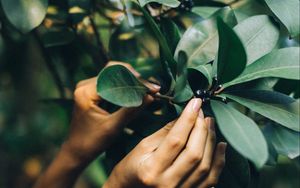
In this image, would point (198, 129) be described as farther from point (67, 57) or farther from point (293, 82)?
point (67, 57)

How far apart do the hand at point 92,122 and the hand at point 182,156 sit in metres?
0.14

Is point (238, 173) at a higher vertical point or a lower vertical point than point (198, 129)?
lower

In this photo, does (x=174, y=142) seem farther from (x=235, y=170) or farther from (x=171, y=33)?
(x=171, y=33)

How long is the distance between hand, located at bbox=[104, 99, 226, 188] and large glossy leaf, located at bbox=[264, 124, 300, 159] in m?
0.22

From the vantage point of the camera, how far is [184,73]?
0.81m

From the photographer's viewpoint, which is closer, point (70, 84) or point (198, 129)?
point (198, 129)

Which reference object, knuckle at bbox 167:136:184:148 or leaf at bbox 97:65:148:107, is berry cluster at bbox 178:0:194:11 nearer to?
leaf at bbox 97:65:148:107

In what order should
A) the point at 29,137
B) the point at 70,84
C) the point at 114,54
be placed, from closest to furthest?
the point at 114,54 → the point at 70,84 → the point at 29,137

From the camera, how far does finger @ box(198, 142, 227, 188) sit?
2.99ft

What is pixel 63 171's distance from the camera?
1.26 metres

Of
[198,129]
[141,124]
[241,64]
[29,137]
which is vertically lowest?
[29,137]

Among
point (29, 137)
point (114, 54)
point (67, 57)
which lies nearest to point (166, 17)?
point (114, 54)

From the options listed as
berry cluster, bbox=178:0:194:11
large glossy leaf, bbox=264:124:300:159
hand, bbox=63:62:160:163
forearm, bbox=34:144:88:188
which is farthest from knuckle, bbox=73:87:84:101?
large glossy leaf, bbox=264:124:300:159

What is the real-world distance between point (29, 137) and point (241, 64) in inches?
54.0
